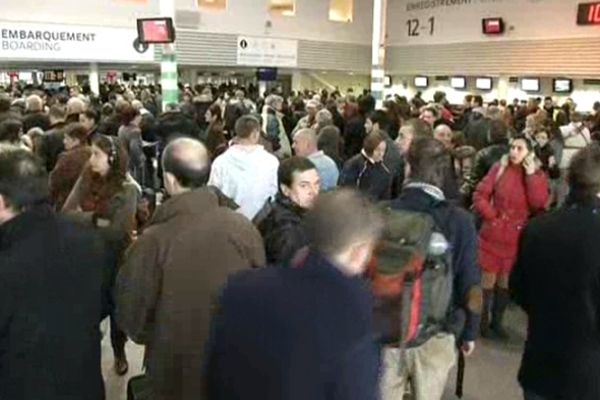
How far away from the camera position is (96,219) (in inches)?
139

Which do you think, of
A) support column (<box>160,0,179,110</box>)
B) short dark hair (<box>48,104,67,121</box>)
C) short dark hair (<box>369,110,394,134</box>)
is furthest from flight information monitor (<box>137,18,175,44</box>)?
short dark hair (<box>369,110,394,134</box>)

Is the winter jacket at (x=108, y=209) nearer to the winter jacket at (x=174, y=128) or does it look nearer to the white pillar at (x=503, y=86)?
the winter jacket at (x=174, y=128)

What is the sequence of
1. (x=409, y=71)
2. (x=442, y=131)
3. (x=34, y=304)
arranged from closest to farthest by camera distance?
(x=34, y=304) → (x=442, y=131) → (x=409, y=71)

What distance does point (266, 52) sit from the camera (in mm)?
18578

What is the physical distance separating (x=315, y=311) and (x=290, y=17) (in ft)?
59.9

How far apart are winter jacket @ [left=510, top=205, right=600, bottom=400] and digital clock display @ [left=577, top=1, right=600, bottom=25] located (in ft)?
44.6

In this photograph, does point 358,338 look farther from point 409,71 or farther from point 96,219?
point 409,71

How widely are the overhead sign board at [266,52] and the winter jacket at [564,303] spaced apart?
16132mm

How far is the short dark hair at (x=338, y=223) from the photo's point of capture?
1.63 meters

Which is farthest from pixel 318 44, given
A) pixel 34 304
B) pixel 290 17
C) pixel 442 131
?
pixel 34 304

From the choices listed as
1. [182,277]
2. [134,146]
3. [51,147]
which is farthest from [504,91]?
[182,277]

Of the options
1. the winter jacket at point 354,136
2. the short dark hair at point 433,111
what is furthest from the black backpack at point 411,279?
the short dark hair at point 433,111

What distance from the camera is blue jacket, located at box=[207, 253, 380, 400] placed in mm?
1519

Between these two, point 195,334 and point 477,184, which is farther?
point 477,184
